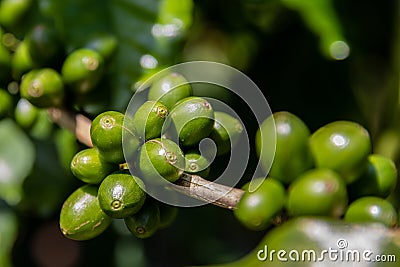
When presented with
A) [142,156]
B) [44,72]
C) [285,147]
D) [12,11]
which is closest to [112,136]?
[142,156]

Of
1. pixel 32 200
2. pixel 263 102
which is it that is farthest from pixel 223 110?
pixel 32 200

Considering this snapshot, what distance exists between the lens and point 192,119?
41.0 inches

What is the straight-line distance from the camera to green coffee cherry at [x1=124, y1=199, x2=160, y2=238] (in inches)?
41.9

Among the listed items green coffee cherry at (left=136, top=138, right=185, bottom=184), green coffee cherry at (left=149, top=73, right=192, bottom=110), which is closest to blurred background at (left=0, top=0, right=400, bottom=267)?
green coffee cherry at (left=149, top=73, right=192, bottom=110)

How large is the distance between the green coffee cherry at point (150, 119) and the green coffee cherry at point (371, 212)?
31 cm

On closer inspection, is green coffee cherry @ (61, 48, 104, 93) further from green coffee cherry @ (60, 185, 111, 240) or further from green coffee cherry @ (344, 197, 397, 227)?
green coffee cherry @ (344, 197, 397, 227)

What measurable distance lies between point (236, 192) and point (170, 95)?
16 cm

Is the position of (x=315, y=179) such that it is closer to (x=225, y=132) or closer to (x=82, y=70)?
(x=225, y=132)

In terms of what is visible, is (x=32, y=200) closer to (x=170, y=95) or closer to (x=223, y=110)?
(x=223, y=110)

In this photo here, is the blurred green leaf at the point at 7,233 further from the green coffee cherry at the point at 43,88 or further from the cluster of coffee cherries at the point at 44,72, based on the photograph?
the green coffee cherry at the point at 43,88

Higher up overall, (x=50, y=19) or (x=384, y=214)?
(x=50, y=19)

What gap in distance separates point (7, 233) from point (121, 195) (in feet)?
2.93

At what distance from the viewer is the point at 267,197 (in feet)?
3.66

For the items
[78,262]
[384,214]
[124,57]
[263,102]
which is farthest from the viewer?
[78,262]
